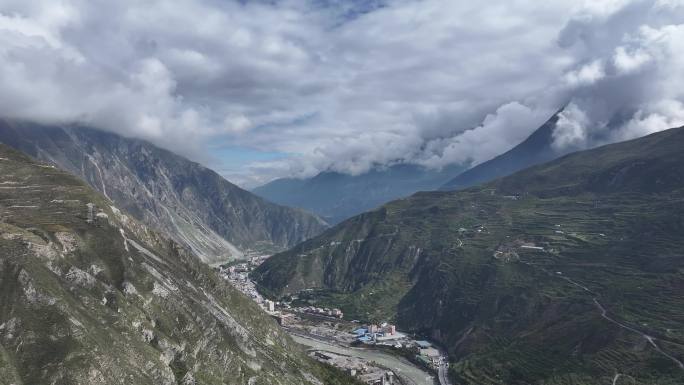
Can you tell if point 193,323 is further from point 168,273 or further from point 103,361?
point 103,361

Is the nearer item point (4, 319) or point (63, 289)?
point (4, 319)

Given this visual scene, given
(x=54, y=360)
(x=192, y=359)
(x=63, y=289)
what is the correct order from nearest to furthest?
(x=54, y=360) < (x=63, y=289) < (x=192, y=359)

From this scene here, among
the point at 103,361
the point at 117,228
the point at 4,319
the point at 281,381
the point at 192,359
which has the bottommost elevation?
the point at 281,381

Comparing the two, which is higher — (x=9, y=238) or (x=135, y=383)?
(x=9, y=238)

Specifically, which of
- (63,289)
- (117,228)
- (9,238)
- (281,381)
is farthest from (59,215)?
(281,381)

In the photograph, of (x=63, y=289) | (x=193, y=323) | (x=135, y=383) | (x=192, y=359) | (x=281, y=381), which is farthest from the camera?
(x=281, y=381)

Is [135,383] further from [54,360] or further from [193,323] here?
[193,323]
